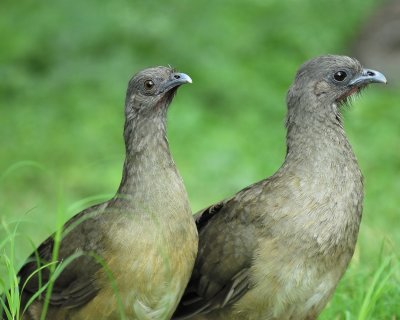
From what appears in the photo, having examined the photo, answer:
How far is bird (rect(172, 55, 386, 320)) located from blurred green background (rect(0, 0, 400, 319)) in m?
3.10

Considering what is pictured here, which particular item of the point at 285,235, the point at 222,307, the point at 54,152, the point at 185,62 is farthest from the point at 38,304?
the point at 185,62

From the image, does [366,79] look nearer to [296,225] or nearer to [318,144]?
[318,144]

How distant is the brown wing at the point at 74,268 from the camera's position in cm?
494

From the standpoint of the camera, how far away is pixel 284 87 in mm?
11805

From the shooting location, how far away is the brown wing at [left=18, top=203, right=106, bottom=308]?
4.94m

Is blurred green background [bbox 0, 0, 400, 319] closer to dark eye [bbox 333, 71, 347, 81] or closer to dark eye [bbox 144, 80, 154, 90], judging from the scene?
dark eye [bbox 333, 71, 347, 81]

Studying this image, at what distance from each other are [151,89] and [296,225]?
3.28 ft

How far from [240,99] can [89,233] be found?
6646 mm

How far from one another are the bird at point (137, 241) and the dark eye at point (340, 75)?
809 millimetres

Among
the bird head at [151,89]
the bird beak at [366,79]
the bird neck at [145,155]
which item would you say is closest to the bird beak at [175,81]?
the bird head at [151,89]

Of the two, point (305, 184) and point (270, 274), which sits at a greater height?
point (305, 184)

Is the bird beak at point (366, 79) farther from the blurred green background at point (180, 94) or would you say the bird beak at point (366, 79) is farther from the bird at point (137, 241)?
the blurred green background at point (180, 94)

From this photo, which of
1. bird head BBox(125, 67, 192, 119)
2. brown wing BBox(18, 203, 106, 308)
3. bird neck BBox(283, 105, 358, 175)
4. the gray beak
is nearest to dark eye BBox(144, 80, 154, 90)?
bird head BBox(125, 67, 192, 119)

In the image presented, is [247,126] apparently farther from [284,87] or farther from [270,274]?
[270,274]
